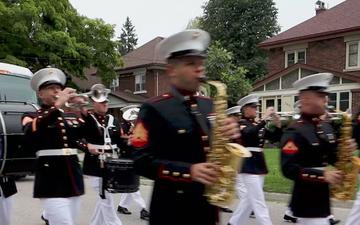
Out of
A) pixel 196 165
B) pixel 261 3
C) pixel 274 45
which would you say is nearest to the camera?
pixel 196 165

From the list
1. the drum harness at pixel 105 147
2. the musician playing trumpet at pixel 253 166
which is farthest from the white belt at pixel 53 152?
the musician playing trumpet at pixel 253 166

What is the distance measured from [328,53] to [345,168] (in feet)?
90.0

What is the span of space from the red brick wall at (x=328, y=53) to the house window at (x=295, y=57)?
1.33ft

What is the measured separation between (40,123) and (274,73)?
92.2ft

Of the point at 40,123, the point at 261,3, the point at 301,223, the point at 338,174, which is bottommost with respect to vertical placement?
the point at 301,223

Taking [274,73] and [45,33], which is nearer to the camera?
[45,33]

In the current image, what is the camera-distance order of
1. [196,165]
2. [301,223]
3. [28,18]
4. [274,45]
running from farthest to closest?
[274,45] → [28,18] → [301,223] → [196,165]

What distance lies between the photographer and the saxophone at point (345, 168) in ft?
14.9

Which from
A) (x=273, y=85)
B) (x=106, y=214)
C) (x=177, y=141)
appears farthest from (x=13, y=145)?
(x=273, y=85)

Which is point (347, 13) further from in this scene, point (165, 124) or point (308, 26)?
point (165, 124)

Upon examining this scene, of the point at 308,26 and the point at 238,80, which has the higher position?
the point at 308,26

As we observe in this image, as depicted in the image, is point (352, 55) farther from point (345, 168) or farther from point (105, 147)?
point (345, 168)

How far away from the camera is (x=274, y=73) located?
106 ft

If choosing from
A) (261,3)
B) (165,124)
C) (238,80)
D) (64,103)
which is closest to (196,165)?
(165,124)
